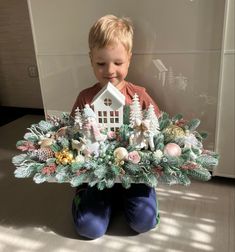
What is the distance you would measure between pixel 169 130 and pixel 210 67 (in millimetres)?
301


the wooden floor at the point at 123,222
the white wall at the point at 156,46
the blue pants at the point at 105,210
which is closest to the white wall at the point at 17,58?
the white wall at the point at 156,46

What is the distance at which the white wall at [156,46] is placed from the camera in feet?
3.18

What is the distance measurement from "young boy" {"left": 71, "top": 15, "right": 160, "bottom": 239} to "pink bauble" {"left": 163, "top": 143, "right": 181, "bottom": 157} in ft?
0.58

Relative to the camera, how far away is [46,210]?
3.42 feet

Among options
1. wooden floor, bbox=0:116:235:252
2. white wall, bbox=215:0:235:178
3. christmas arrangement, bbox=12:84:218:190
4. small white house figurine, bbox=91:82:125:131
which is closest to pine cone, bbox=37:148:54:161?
christmas arrangement, bbox=12:84:218:190

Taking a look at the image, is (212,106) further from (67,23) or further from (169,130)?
(67,23)

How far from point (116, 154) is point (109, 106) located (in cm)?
13

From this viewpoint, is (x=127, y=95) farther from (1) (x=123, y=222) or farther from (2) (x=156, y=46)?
(1) (x=123, y=222)

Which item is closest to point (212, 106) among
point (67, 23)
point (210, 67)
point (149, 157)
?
point (210, 67)

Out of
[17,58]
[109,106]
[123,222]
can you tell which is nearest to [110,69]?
[109,106]

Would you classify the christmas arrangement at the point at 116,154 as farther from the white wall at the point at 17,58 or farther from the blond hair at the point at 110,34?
the white wall at the point at 17,58

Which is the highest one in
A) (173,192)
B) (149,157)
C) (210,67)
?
(210,67)

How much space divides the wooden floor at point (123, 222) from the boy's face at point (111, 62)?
1.53 ft

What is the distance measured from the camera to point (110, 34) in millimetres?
826
